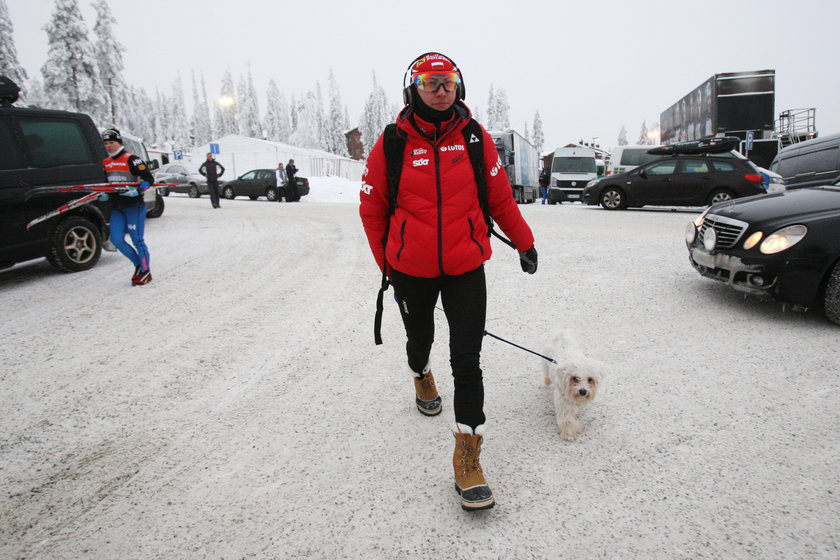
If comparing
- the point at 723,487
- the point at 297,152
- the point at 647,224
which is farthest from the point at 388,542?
the point at 297,152

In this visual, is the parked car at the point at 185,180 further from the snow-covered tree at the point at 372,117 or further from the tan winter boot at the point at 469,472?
the snow-covered tree at the point at 372,117

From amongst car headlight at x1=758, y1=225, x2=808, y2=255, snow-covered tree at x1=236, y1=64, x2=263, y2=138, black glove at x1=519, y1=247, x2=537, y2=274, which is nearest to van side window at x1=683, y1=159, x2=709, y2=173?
car headlight at x1=758, y1=225, x2=808, y2=255

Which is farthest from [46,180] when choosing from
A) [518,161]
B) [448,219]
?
[518,161]

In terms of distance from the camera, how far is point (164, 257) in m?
7.74

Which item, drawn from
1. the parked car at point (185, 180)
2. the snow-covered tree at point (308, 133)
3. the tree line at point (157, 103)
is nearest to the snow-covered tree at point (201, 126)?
the tree line at point (157, 103)

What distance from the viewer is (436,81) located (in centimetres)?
222

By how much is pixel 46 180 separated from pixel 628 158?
19.1m

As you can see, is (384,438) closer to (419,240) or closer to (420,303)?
(420,303)

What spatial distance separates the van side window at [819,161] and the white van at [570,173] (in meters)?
11.8

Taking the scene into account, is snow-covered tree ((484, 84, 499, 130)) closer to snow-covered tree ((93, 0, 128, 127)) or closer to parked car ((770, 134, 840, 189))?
snow-covered tree ((93, 0, 128, 127))

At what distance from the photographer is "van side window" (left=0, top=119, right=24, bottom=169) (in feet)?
19.6

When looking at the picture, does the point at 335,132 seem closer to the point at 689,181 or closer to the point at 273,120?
the point at 273,120

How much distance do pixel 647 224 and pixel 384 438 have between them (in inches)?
414

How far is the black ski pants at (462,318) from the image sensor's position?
2.24 m
